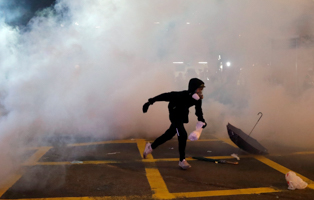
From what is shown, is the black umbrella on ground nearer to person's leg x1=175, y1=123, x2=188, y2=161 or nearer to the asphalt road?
the asphalt road

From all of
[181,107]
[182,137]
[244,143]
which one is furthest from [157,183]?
[244,143]

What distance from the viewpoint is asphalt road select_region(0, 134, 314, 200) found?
3.16m

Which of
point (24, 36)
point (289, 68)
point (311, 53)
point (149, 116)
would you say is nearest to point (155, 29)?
point (149, 116)

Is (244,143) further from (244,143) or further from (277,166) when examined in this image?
(277,166)

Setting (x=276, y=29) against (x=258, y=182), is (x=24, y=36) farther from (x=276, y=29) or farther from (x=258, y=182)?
(x=276, y=29)

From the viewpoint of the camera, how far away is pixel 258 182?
11.6 ft

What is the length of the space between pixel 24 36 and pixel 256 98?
565 centimetres

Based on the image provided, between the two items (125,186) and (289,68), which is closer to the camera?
(125,186)

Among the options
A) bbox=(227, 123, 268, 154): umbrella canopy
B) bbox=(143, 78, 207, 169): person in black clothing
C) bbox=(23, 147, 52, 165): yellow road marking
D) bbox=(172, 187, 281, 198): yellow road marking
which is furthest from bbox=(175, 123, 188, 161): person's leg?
bbox=(23, 147, 52, 165): yellow road marking

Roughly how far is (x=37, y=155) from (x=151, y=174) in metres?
2.06

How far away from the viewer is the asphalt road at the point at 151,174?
3.16 meters

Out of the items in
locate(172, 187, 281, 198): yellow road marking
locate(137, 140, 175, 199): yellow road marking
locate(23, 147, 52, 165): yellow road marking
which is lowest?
locate(172, 187, 281, 198): yellow road marking

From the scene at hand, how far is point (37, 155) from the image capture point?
4.66m

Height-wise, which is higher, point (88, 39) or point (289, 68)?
point (88, 39)
